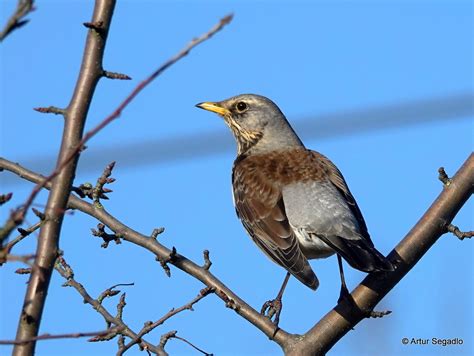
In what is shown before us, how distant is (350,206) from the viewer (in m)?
6.43

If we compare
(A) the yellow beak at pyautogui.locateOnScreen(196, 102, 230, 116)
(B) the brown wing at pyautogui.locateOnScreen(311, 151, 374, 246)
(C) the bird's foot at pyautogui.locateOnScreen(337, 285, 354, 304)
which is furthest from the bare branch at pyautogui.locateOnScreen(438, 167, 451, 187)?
(A) the yellow beak at pyautogui.locateOnScreen(196, 102, 230, 116)

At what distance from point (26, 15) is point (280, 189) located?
13.9 ft

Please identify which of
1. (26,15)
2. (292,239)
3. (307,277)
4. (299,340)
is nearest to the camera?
(26,15)

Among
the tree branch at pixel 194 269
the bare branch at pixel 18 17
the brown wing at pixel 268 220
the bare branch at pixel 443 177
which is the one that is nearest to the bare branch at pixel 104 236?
the tree branch at pixel 194 269

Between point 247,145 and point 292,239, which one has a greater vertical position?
point 247,145

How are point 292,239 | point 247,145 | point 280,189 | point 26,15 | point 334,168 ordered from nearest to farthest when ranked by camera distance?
point 26,15, point 292,239, point 280,189, point 334,168, point 247,145

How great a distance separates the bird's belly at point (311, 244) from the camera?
612cm

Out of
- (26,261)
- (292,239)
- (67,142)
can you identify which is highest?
(292,239)

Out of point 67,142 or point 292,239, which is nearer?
point 67,142

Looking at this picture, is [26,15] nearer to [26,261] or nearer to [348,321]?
[26,261]

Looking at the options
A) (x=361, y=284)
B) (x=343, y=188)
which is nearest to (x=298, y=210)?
(x=343, y=188)

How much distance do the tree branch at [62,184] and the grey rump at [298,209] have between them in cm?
231

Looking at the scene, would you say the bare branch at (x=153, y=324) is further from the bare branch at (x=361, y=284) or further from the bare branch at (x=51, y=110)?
the bare branch at (x=51, y=110)

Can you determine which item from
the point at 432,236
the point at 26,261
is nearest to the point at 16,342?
the point at 26,261
